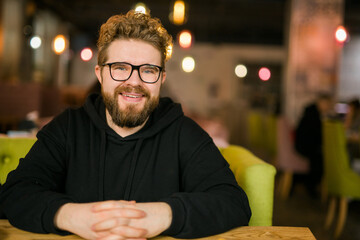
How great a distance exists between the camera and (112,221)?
3.06 feet

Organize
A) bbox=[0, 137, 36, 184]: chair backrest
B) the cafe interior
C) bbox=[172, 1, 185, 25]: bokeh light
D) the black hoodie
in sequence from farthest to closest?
1. bbox=[172, 1, 185, 25]: bokeh light
2. the cafe interior
3. bbox=[0, 137, 36, 184]: chair backrest
4. the black hoodie

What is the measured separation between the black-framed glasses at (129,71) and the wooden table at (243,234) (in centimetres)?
56

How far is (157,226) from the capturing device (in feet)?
3.15

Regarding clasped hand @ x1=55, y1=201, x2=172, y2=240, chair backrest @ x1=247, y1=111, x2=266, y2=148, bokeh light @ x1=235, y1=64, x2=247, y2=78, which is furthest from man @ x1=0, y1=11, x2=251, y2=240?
bokeh light @ x1=235, y1=64, x2=247, y2=78

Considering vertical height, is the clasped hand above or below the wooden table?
above

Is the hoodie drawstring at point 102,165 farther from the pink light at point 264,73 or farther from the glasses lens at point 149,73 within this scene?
the pink light at point 264,73

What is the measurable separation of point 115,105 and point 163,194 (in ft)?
1.14

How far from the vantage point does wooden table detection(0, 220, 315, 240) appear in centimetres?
96

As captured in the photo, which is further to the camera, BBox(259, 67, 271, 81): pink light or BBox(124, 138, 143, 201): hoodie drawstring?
BBox(259, 67, 271, 81): pink light

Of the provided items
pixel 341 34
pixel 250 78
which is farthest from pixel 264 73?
pixel 341 34

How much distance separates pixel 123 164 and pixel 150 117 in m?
0.22

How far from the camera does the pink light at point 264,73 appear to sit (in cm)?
1358

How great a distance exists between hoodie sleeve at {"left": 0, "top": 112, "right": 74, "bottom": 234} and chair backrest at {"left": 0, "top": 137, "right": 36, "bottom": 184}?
0.26 m

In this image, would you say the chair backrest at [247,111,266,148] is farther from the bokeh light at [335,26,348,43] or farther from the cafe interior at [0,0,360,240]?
the bokeh light at [335,26,348,43]
